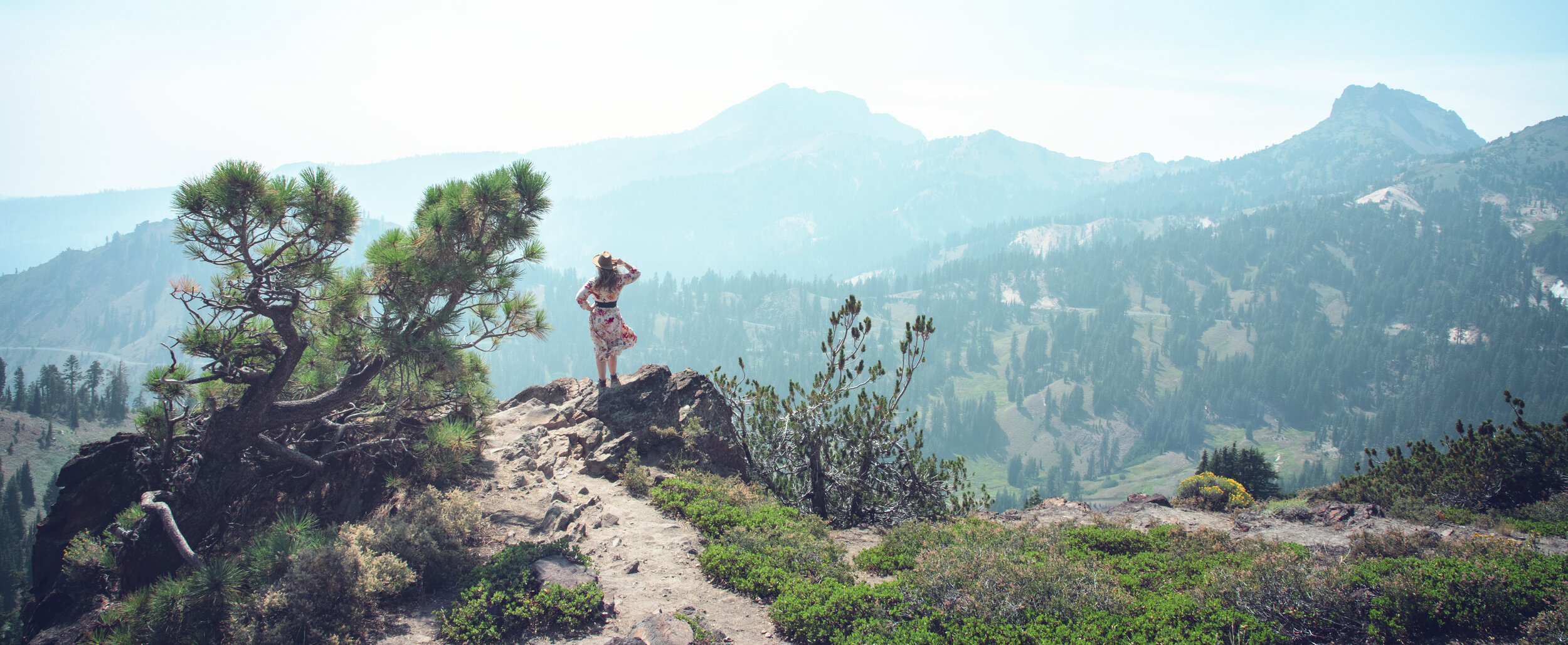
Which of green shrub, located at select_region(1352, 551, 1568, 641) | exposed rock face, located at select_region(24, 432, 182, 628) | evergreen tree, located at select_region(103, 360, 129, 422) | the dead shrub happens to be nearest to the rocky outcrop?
the dead shrub

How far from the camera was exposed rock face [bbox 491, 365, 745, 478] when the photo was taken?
1352cm

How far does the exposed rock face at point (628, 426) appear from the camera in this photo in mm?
13523

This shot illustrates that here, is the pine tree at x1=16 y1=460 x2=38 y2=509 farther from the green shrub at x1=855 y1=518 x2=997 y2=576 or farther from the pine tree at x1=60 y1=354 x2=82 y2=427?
the green shrub at x1=855 y1=518 x2=997 y2=576

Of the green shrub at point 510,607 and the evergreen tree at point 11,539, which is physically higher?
the green shrub at point 510,607

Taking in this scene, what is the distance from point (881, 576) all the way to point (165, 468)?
394 inches

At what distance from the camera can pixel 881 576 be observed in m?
9.68

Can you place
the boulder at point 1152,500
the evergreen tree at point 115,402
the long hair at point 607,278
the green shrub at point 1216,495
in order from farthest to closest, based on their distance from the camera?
the evergreen tree at point 115,402
the boulder at point 1152,500
the green shrub at point 1216,495
the long hair at point 607,278

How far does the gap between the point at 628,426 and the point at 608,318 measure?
2632 millimetres

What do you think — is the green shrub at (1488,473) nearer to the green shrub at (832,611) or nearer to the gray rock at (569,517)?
the green shrub at (832,611)

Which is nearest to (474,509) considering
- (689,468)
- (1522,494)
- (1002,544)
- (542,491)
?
(542,491)

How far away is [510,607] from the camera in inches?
296

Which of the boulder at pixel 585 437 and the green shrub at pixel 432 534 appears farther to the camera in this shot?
the boulder at pixel 585 437

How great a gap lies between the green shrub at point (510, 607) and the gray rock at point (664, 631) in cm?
77

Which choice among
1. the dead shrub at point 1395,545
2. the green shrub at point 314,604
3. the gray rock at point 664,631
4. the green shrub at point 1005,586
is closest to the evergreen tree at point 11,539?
the green shrub at point 314,604
